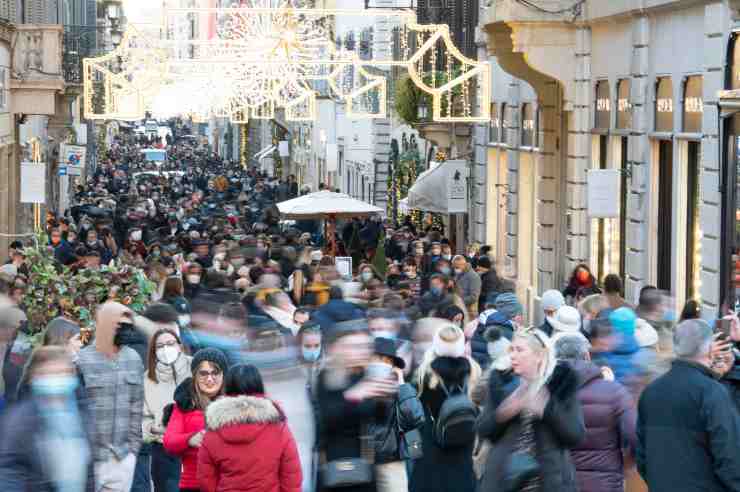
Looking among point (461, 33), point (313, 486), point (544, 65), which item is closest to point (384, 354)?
point (313, 486)

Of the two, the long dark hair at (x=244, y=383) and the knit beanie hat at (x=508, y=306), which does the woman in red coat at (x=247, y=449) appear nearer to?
the long dark hair at (x=244, y=383)

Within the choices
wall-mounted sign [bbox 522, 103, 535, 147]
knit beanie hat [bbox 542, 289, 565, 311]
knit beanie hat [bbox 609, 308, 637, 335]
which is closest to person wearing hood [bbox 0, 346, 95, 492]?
knit beanie hat [bbox 609, 308, 637, 335]

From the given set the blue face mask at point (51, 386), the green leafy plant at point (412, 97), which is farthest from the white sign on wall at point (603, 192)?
the green leafy plant at point (412, 97)

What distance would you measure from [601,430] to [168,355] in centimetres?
309

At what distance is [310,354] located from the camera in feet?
42.7

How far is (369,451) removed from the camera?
934 centimetres

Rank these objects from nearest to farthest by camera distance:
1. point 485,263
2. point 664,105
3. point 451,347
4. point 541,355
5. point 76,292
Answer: point 541,355 < point 451,347 < point 76,292 < point 664,105 < point 485,263

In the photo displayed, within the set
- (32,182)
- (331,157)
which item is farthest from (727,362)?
(331,157)

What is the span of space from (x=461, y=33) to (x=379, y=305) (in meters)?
20.6

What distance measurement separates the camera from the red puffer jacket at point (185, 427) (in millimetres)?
10273

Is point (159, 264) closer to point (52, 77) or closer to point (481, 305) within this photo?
point (481, 305)

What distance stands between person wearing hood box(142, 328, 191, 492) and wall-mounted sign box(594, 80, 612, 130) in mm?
13529

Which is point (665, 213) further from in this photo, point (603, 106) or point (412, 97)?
point (412, 97)

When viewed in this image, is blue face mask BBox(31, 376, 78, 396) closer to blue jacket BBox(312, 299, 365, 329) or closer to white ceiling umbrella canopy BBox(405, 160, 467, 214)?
blue jacket BBox(312, 299, 365, 329)
